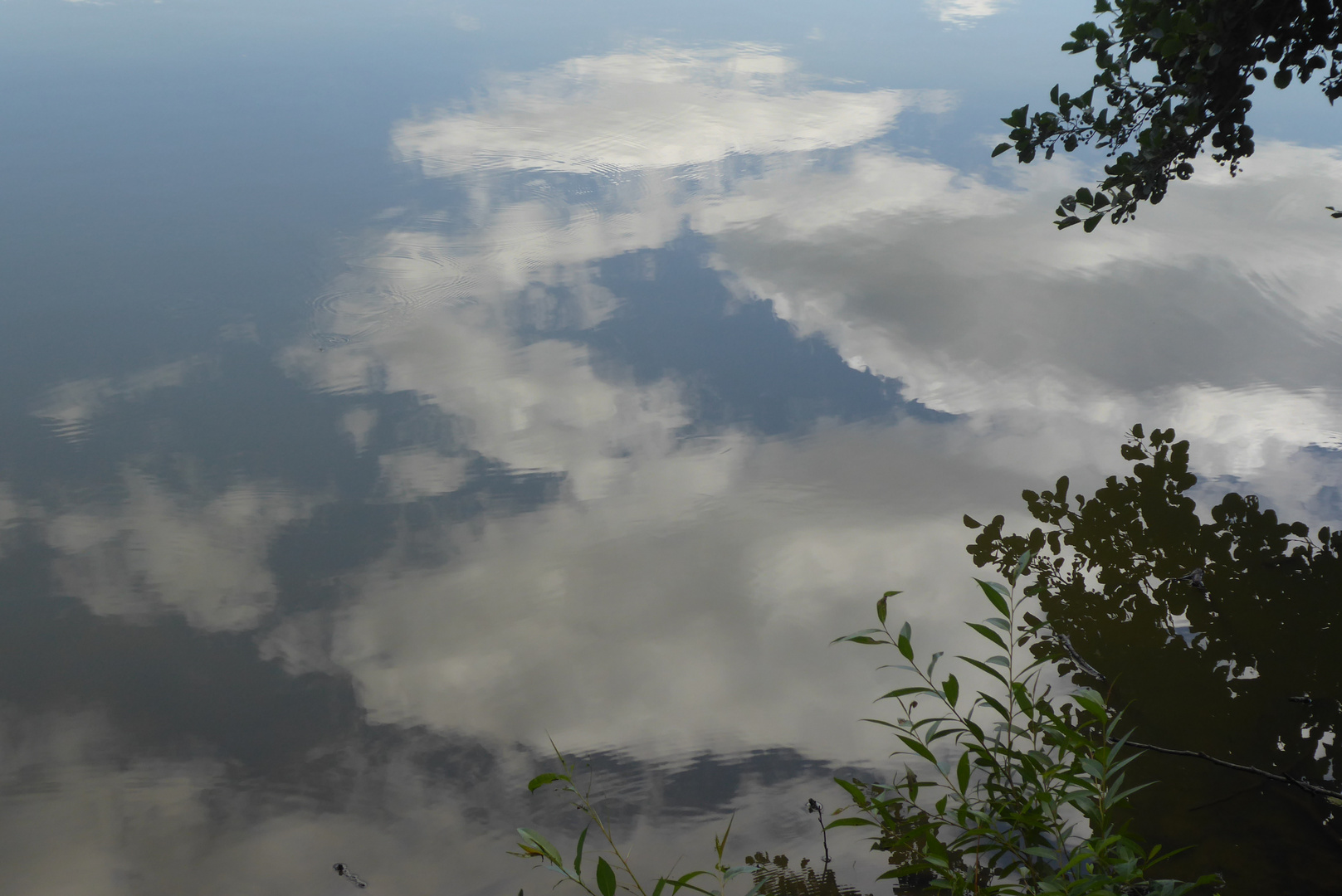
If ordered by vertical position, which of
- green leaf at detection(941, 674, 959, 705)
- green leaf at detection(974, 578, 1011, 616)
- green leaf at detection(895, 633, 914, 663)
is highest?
green leaf at detection(974, 578, 1011, 616)

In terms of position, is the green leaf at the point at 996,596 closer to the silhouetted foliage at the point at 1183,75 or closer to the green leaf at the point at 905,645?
the green leaf at the point at 905,645

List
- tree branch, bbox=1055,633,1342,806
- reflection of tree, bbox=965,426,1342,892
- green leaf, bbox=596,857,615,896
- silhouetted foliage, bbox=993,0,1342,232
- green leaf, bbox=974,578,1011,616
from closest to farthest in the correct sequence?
green leaf, bbox=596,857,615,896 < green leaf, bbox=974,578,1011,616 < tree branch, bbox=1055,633,1342,806 < reflection of tree, bbox=965,426,1342,892 < silhouetted foliage, bbox=993,0,1342,232

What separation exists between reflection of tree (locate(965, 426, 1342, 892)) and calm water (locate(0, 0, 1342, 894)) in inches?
7.3

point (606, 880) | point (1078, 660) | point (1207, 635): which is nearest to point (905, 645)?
point (1078, 660)

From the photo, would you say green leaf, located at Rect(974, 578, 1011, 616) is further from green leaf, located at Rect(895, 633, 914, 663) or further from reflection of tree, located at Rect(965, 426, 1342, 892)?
reflection of tree, located at Rect(965, 426, 1342, 892)

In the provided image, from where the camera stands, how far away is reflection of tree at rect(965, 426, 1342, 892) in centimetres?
214

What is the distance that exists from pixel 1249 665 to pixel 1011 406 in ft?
5.00

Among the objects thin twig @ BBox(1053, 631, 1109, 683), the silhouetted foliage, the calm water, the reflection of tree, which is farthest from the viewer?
the silhouetted foliage

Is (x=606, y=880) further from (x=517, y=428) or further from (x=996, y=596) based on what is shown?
(x=517, y=428)

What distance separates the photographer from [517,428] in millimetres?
3631

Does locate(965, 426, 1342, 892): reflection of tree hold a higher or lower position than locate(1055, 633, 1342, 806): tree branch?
higher

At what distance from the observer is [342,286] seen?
445cm

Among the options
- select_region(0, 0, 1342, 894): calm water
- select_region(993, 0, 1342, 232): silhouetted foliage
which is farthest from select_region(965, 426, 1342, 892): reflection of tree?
select_region(993, 0, 1342, 232): silhouetted foliage

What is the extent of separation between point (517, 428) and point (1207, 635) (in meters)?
2.34
